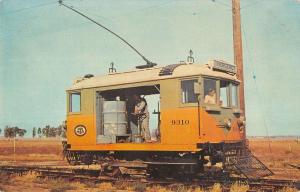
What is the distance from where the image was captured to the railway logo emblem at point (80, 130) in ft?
52.1

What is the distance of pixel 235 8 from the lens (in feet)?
55.0

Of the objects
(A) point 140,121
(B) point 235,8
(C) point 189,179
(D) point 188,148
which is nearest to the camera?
(D) point 188,148

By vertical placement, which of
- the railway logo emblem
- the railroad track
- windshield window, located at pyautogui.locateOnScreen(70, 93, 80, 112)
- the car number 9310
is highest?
windshield window, located at pyautogui.locateOnScreen(70, 93, 80, 112)

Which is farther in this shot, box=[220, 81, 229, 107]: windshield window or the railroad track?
box=[220, 81, 229, 107]: windshield window

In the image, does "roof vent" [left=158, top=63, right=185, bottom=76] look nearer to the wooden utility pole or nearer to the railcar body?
the railcar body

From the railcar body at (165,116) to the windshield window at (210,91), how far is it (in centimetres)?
3

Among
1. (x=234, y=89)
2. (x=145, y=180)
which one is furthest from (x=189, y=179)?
(x=234, y=89)

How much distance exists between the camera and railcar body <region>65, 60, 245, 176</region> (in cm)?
1278

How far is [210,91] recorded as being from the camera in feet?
43.3

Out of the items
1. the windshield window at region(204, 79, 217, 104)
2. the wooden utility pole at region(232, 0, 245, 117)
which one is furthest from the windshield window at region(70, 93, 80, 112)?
the wooden utility pole at region(232, 0, 245, 117)

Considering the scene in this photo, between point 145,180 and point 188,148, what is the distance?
2220mm

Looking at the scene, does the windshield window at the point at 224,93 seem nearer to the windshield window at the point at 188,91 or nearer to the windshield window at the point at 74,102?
the windshield window at the point at 188,91

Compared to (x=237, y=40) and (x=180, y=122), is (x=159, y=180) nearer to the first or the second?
(x=180, y=122)

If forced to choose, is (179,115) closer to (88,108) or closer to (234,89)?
(234,89)
